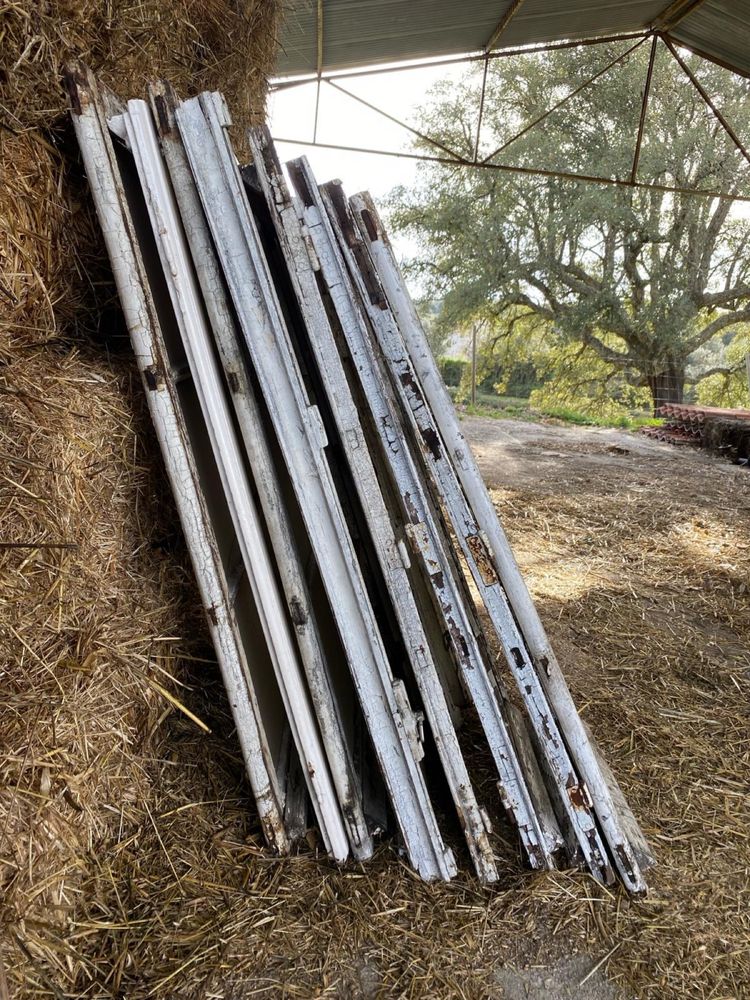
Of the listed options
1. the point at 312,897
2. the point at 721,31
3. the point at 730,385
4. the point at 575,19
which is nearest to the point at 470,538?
the point at 312,897

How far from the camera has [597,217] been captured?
15359 millimetres

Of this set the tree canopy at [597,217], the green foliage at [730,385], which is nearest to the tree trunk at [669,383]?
the tree canopy at [597,217]

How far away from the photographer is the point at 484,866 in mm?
1811

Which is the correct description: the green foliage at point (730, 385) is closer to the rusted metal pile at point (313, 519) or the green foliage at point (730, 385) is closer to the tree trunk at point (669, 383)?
the tree trunk at point (669, 383)

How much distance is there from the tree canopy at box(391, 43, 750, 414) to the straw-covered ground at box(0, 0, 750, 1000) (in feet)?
49.8

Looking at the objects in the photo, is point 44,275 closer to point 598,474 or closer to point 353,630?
point 353,630

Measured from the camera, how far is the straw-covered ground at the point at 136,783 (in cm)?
154

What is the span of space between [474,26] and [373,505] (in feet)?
17.2

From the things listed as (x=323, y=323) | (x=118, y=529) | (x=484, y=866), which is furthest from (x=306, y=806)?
(x=323, y=323)

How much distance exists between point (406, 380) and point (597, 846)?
4.87ft

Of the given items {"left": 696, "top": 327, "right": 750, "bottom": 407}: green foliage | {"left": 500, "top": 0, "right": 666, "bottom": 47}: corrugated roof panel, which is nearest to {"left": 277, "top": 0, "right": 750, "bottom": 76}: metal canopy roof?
{"left": 500, "top": 0, "right": 666, "bottom": 47}: corrugated roof panel

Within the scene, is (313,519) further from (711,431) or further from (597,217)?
(597,217)

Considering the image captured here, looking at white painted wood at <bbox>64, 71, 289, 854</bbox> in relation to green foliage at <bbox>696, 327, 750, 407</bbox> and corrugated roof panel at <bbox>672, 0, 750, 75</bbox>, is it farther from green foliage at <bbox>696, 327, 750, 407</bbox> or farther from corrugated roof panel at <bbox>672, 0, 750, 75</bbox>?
green foliage at <bbox>696, 327, 750, 407</bbox>

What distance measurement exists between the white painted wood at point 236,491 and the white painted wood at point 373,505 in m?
0.29
